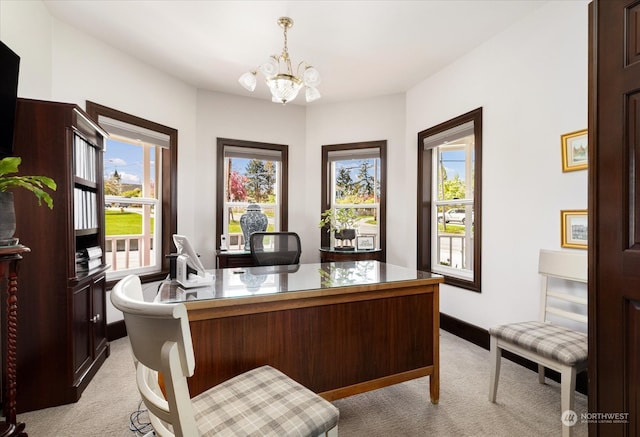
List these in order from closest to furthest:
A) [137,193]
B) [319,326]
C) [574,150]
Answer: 1. [319,326]
2. [574,150]
3. [137,193]

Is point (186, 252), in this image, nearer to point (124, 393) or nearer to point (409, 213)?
point (124, 393)

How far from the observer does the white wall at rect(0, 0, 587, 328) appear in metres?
2.41

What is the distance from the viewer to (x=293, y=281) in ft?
6.45

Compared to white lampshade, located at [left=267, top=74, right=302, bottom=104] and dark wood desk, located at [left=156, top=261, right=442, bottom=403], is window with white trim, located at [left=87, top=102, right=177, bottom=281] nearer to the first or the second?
white lampshade, located at [left=267, top=74, right=302, bottom=104]

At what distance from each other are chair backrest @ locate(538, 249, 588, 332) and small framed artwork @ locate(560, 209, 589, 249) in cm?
7

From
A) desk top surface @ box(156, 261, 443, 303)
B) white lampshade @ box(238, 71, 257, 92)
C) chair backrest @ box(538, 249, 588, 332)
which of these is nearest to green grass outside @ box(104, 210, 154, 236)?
desk top surface @ box(156, 261, 443, 303)

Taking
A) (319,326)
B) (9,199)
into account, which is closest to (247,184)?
(9,199)

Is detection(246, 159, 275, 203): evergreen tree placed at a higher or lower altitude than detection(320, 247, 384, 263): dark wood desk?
higher

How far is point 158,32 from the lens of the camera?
9.48ft

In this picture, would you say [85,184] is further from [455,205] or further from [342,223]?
[455,205]

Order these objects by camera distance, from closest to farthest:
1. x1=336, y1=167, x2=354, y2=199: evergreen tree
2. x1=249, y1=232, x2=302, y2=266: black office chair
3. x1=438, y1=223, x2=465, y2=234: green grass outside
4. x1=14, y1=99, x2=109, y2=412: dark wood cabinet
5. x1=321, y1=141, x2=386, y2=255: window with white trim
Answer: x1=14, y1=99, x2=109, y2=412: dark wood cabinet, x1=249, y1=232, x2=302, y2=266: black office chair, x1=438, y1=223, x2=465, y2=234: green grass outside, x1=321, y1=141, x2=386, y2=255: window with white trim, x1=336, y1=167, x2=354, y2=199: evergreen tree

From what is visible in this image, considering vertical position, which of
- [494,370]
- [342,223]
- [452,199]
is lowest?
[494,370]

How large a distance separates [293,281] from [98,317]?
6.02ft

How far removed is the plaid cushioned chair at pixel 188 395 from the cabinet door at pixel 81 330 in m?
1.41
